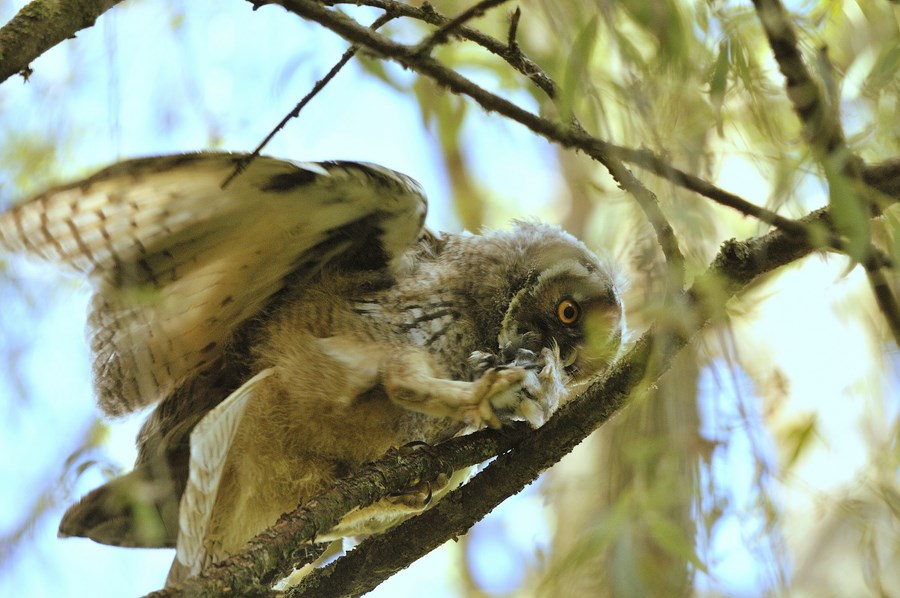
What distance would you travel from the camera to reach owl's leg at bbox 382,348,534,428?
2.05m

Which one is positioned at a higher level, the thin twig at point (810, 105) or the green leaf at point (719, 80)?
the green leaf at point (719, 80)

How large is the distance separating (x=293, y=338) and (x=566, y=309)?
2.38ft

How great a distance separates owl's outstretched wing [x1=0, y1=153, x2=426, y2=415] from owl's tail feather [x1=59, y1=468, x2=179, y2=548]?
21cm

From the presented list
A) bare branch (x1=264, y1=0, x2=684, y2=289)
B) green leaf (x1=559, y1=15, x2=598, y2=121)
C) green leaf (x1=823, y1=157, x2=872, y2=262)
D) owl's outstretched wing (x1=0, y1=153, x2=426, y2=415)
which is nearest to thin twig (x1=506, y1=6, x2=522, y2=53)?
bare branch (x1=264, y1=0, x2=684, y2=289)

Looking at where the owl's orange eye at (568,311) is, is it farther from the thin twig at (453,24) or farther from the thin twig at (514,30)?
the thin twig at (453,24)

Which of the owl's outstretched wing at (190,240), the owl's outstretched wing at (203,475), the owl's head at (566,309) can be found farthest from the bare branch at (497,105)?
the owl's outstretched wing at (203,475)

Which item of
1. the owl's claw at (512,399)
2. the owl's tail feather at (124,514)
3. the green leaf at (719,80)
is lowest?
the owl's tail feather at (124,514)

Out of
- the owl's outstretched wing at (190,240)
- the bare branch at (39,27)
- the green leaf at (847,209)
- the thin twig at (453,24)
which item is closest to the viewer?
the green leaf at (847,209)

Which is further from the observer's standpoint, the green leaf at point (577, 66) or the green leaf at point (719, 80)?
the green leaf at point (719, 80)

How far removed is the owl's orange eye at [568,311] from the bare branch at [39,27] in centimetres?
134

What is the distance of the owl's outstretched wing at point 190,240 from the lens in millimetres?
1827

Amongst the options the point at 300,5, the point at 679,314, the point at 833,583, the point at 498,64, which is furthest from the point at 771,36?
the point at 833,583

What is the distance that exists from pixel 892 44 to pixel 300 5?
889 mm

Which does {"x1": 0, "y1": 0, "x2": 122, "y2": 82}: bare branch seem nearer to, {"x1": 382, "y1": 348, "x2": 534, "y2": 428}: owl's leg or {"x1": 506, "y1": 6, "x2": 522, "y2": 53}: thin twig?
{"x1": 506, "y1": 6, "x2": 522, "y2": 53}: thin twig
